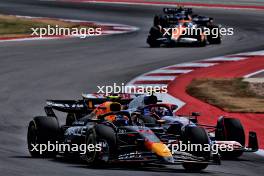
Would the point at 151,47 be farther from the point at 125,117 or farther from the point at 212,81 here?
the point at 125,117

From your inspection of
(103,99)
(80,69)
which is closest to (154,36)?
(80,69)

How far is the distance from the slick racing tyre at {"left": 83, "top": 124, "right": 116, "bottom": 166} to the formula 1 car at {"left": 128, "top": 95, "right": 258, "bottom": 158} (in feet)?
3.07

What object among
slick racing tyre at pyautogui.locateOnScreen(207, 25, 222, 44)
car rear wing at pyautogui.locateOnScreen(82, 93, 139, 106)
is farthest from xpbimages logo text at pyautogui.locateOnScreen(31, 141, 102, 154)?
slick racing tyre at pyautogui.locateOnScreen(207, 25, 222, 44)

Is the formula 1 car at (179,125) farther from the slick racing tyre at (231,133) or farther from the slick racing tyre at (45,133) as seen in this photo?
the slick racing tyre at (45,133)

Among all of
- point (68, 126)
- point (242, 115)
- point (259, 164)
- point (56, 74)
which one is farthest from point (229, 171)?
point (56, 74)

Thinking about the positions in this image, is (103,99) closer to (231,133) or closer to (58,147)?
(58,147)

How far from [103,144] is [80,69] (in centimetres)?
1513

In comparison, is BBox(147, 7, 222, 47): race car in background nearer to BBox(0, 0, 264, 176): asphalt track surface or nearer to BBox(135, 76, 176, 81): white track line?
BBox(0, 0, 264, 176): asphalt track surface

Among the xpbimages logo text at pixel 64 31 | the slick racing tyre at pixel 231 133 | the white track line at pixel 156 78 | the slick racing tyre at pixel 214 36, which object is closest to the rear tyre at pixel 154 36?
the slick racing tyre at pixel 214 36

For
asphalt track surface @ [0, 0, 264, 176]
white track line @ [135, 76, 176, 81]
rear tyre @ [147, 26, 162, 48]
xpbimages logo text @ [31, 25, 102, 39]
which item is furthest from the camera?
xpbimages logo text @ [31, 25, 102, 39]

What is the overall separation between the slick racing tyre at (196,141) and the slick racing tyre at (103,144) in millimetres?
1096

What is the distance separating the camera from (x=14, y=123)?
19.6 m

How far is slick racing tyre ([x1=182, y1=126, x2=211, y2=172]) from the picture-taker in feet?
45.3

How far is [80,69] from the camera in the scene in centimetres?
2872
